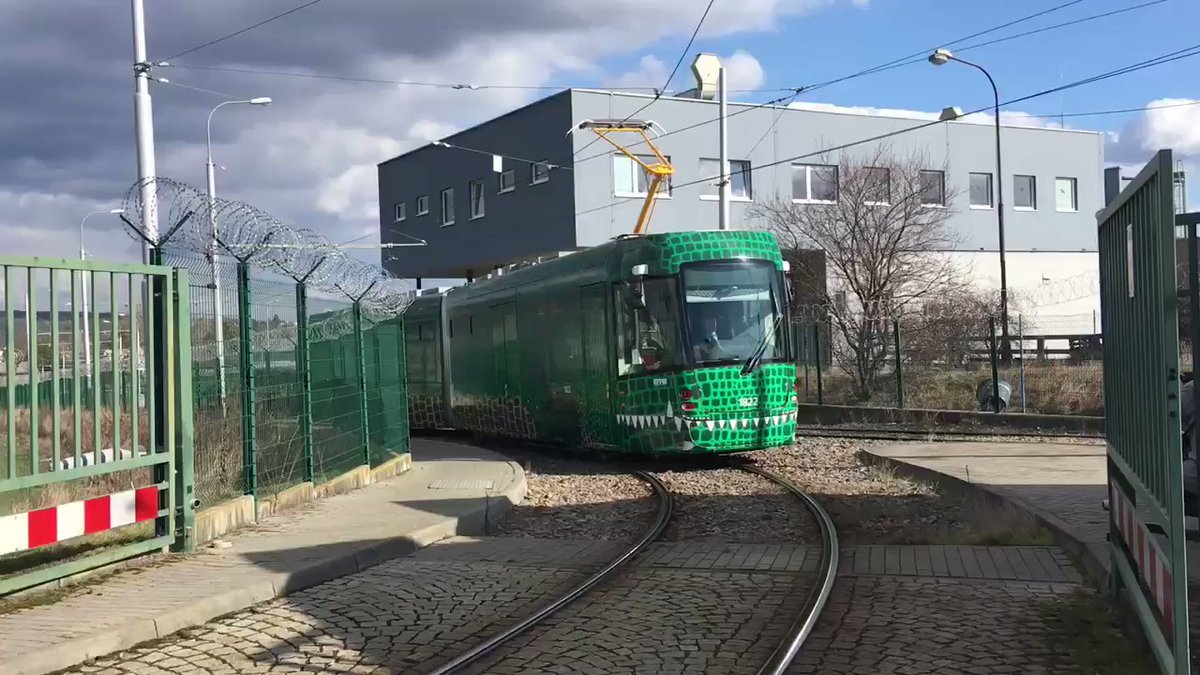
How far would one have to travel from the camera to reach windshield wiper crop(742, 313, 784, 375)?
15055mm

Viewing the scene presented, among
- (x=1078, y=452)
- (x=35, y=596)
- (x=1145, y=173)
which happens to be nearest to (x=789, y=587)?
(x=1145, y=173)

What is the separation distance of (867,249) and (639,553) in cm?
2205

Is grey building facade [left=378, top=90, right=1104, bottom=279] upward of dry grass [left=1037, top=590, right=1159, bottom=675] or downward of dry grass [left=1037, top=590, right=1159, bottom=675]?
upward

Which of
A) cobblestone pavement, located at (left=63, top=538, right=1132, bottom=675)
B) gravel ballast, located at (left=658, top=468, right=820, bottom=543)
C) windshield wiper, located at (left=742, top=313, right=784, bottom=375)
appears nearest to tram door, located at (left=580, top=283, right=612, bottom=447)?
gravel ballast, located at (left=658, top=468, right=820, bottom=543)

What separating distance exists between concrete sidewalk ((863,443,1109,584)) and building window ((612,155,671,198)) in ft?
71.4

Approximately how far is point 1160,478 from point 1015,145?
143ft

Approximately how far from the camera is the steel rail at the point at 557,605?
6.16 metres

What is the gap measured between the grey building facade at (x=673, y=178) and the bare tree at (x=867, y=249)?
4844 millimetres

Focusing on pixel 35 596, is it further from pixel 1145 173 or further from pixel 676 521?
pixel 1145 173

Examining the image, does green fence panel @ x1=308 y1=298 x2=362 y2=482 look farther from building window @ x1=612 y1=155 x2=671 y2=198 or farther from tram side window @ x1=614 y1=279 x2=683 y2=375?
building window @ x1=612 y1=155 x2=671 y2=198

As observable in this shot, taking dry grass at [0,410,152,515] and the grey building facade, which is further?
the grey building facade

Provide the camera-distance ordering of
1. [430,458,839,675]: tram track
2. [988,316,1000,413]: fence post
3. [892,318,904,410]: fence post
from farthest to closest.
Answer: [892,318,904,410]: fence post
[988,316,1000,413]: fence post
[430,458,839,675]: tram track

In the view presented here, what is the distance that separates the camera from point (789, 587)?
802 cm

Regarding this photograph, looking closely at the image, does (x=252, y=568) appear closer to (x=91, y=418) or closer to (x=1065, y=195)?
(x=91, y=418)
